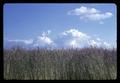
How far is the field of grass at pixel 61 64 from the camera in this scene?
230cm

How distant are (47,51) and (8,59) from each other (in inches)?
15.4

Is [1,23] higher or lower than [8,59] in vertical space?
higher

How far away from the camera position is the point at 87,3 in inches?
90.4

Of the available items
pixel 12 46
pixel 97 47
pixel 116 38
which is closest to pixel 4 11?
pixel 12 46

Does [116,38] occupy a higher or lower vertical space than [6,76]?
higher

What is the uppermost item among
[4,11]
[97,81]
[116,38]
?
[4,11]

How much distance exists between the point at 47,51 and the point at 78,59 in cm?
31

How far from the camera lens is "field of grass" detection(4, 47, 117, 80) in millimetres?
2301

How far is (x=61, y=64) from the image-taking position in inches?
90.9

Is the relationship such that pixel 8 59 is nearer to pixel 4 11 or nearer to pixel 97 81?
pixel 4 11

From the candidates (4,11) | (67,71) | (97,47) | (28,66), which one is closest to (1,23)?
(4,11)

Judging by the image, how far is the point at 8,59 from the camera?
2.33 m

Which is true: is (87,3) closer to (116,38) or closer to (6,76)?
(116,38)

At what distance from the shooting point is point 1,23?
7.55 ft
